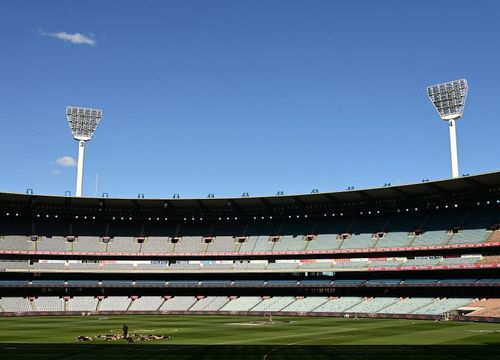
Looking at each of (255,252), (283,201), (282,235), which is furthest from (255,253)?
(283,201)

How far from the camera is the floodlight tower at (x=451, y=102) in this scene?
Answer: 7762cm

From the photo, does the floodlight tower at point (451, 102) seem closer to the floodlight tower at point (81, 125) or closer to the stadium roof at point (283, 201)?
the stadium roof at point (283, 201)

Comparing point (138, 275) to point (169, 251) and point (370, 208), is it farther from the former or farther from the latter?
point (370, 208)

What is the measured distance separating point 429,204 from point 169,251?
4406cm

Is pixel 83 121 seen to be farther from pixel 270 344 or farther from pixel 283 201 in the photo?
pixel 270 344

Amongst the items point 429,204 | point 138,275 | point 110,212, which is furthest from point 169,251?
point 429,204
